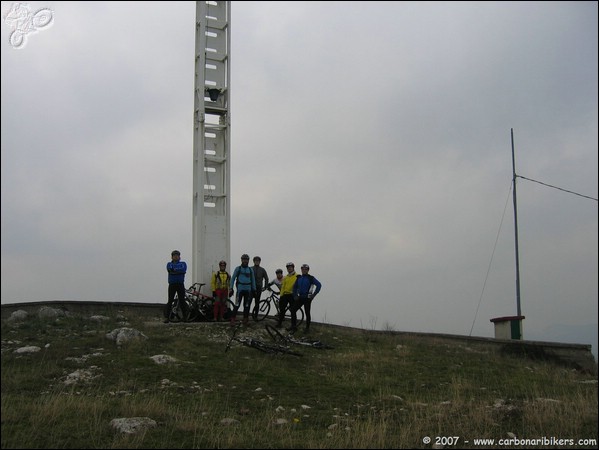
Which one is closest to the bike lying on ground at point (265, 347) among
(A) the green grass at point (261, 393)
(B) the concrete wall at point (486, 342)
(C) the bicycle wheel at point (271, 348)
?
(C) the bicycle wheel at point (271, 348)

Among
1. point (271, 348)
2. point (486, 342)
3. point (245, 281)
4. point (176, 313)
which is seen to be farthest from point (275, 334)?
point (486, 342)

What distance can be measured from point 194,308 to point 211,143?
5379 mm

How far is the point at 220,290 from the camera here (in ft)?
52.3

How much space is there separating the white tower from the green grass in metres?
3.88

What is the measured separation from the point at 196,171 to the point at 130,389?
1018 centimetres

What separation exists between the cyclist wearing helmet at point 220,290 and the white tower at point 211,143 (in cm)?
228

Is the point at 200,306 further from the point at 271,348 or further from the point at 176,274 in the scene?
the point at 271,348

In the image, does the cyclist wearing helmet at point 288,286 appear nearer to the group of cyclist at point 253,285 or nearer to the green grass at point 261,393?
the group of cyclist at point 253,285

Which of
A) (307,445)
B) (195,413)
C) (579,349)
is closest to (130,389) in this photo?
(195,413)

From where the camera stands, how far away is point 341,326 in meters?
18.1

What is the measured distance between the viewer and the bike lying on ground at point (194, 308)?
16000 millimetres

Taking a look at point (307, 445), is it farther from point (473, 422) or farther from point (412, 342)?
point (412, 342)

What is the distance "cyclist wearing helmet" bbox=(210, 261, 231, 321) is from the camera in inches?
620

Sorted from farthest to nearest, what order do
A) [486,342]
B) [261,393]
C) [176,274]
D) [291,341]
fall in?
1. [486,342]
2. [176,274]
3. [291,341]
4. [261,393]
